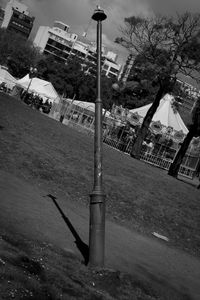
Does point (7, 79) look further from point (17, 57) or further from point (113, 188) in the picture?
point (17, 57)

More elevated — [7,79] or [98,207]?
[7,79]

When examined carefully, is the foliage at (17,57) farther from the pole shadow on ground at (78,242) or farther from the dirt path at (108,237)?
the pole shadow on ground at (78,242)

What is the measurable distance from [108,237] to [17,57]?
98214 mm

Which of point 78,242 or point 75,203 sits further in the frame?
point 75,203

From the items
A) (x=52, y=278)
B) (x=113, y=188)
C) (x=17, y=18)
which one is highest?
(x=17, y=18)

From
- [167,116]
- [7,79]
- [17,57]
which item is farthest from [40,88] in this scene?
[17,57]

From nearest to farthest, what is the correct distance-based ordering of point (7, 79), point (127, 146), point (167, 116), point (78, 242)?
1. point (78, 242)
2. point (127, 146)
3. point (167, 116)
4. point (7, 79)

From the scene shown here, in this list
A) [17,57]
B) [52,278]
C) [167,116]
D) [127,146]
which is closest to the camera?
[52,278]

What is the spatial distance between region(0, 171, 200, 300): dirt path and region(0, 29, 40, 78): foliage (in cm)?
9473

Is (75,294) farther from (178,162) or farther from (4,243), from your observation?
(178,162)

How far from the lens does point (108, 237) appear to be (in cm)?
934

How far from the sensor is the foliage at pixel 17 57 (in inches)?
4090

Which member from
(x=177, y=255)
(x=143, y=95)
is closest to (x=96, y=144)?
(x=177, y=255)

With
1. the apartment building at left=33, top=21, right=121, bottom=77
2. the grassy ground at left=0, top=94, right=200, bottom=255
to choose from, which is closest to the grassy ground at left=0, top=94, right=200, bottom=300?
the grassy ground at left=0, top=94, right=200, bottom=255
